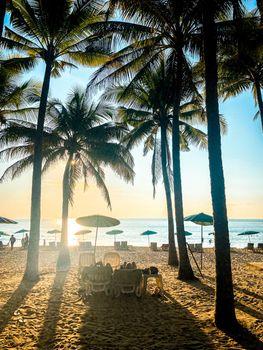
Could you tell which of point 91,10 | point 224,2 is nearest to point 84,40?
point 91,10

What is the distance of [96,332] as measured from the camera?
20.6 feet

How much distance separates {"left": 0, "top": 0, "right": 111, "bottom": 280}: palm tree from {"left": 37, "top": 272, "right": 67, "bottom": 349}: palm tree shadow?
2.79m

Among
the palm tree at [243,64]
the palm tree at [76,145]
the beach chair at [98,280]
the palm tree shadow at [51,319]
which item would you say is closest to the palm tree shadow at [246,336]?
the palm tree shadow at [51,319]

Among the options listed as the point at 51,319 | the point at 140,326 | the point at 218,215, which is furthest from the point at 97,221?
the point at 218,215

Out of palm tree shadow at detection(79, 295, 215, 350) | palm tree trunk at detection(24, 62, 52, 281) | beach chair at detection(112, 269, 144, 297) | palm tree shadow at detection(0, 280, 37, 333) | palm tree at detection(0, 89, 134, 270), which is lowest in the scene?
palm tree shadow at detection(79, 295, 215, 350)

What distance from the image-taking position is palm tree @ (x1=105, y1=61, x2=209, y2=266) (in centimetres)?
Answer: 1725

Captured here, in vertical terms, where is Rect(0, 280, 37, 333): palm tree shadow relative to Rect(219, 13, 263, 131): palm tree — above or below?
below

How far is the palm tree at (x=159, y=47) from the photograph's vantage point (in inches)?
466

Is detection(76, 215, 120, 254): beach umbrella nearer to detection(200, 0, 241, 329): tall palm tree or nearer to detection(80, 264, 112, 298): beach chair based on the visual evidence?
detection(80, 264, 112, 298): beach chair

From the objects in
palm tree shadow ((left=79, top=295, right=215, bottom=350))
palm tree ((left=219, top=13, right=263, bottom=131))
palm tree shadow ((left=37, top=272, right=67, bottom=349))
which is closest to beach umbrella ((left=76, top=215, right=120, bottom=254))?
palm tree shadow ((left=37, top=272, right=67, bottom=349))

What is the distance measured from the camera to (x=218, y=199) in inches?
269

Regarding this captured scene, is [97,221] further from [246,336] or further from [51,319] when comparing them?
[246,336]

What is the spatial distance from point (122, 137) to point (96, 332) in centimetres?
1576

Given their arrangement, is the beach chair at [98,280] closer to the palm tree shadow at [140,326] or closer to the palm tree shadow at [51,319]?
the palm tree shadow at [140,326]
